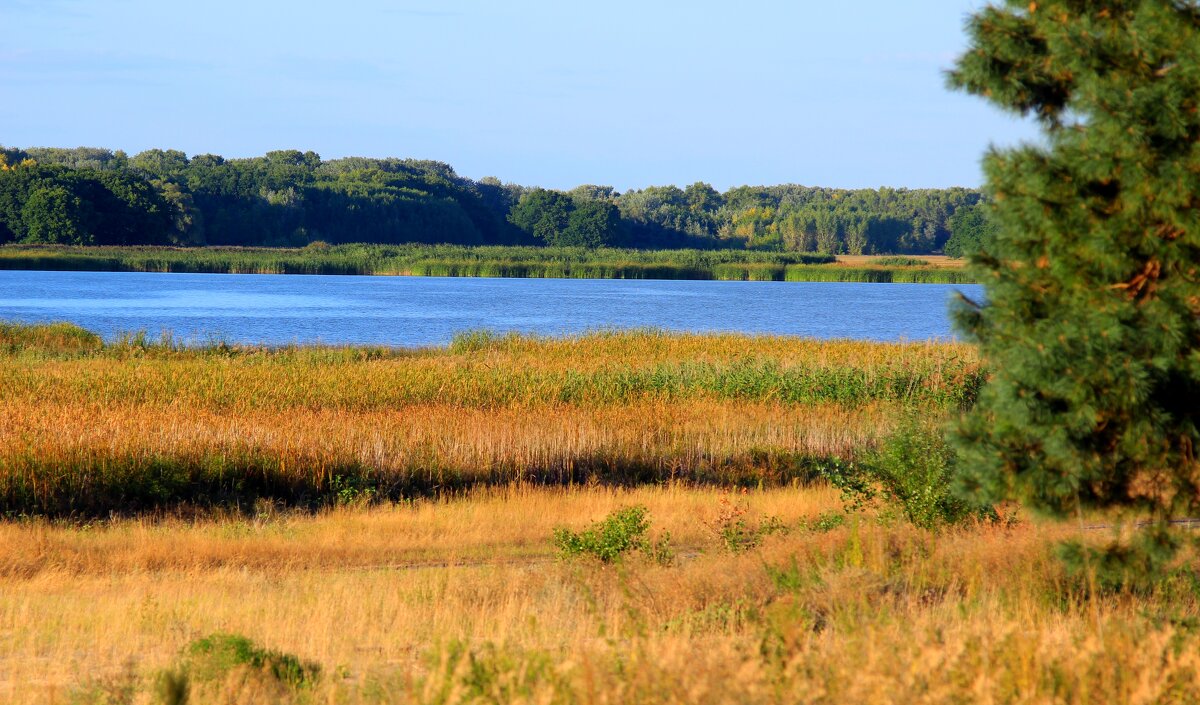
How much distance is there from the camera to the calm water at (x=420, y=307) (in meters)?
49.4

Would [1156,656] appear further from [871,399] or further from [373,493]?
[871,399]

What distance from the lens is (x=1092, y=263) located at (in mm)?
7098

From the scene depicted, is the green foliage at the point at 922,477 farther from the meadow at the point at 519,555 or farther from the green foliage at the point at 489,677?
the green foliage at the point at 489,677

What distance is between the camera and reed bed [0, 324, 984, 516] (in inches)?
634

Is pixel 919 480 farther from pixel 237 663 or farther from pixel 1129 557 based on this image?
pixel 237 663

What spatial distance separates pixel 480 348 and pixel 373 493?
18.2m

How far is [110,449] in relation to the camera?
16.0 meters

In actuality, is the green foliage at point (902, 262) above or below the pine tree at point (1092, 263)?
below

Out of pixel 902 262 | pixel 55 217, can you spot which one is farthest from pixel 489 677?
pixel 902 262

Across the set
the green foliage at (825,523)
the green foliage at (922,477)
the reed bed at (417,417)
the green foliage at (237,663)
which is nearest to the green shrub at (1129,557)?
the green foliage at (922,477)

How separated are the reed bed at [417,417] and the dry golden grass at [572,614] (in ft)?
6.88

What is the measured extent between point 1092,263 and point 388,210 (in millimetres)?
152304

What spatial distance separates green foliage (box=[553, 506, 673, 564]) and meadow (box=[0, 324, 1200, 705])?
4 centimetres

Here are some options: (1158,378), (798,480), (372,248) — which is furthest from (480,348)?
(372,248)
